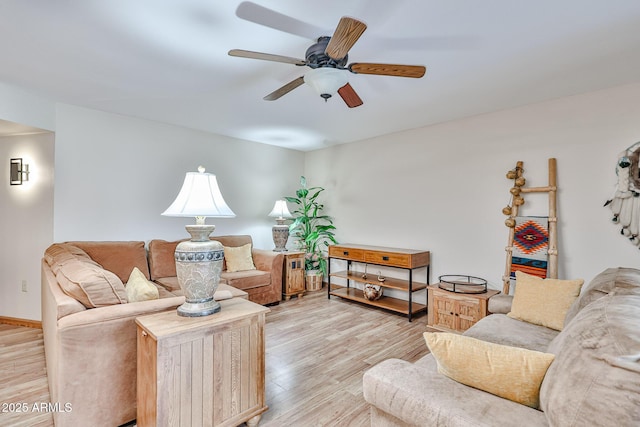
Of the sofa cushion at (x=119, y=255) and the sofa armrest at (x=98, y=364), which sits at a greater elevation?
the sofa cushion at (x=119, y=255)

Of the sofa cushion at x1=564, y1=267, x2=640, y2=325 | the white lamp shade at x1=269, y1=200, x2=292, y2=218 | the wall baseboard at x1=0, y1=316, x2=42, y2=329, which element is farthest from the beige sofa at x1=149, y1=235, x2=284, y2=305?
the sofa cushion at x1=564, y1=267, x2=640, y2=325

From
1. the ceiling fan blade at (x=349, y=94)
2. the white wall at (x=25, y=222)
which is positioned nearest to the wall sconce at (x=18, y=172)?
the white wall at (x=25, y=222)

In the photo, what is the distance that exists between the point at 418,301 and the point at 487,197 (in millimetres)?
1556

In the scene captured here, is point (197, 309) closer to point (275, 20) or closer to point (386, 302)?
point (275, 20)

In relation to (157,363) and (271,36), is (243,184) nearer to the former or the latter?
(271,36)

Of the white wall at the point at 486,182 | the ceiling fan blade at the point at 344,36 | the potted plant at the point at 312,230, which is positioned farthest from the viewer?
the potted plant at the point at 312,230

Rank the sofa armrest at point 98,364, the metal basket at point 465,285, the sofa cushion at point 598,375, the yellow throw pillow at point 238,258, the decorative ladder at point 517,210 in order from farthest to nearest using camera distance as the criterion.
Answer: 1. the yellow throw pillow at point 238,258
2. the metal basket at point 465,285
3. the decorative ladder at point 517,210
4. the sofa armrest at point 98,364
5. the sofa cushion at point 598,375

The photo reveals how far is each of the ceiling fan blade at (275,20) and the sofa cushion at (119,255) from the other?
280 centimetres

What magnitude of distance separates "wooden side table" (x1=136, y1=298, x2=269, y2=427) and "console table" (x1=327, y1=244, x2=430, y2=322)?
2.18m

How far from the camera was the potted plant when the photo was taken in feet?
15.9

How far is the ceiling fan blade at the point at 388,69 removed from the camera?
6.07 feet

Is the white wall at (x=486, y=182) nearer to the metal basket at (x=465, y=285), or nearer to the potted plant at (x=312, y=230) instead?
the metal basket at (x=465, y=285)

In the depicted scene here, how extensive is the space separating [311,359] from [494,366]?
180 centimetres

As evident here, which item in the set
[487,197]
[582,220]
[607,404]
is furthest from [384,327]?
[607,404]
